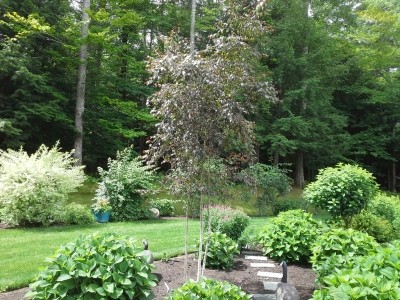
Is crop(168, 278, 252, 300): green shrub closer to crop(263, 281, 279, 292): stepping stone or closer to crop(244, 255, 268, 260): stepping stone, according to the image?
crop(263, 281, 279, 292): stepping stone

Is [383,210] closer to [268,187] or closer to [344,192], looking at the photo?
[344,192]

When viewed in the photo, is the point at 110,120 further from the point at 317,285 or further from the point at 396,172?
the point at 396,172

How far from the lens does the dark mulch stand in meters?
3.57

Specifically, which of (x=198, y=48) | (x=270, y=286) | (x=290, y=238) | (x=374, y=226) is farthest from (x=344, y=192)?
(x=198, y=48)

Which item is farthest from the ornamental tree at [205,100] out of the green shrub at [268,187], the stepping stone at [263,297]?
the green shrub at [268,187]

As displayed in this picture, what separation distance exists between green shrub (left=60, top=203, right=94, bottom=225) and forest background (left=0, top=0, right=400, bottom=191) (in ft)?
12.7

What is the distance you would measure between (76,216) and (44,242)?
1.91 m

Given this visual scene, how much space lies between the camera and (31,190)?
6719 mm

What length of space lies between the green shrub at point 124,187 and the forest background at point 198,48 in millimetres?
3548

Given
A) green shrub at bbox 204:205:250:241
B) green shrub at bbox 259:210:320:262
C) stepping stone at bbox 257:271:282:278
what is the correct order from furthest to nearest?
1. green shrub at bbox 204:205:250:241
2. green shrub at bbox 259:210:320:262
3. stepping stone at bbox 257:271:282:278

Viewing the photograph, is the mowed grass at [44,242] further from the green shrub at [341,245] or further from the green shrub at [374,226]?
the green shrub at [374,226]

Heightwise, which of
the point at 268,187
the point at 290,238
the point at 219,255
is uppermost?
the point at 268,187

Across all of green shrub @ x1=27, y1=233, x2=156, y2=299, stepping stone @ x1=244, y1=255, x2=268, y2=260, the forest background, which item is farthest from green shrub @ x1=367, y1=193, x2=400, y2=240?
green shrub @ x1=27, y1=233, x2=156, y2=299

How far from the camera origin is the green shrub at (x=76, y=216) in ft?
24.2
